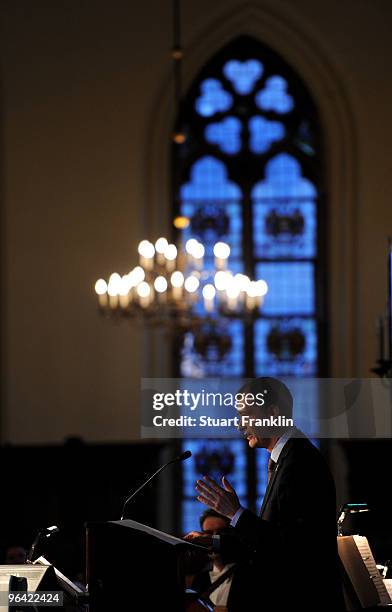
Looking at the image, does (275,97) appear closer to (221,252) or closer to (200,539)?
(221,252)

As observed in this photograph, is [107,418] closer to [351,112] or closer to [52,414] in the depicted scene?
[52,414]

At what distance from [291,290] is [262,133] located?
4.90 feet

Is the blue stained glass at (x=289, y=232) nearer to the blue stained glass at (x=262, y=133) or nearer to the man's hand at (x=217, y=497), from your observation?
the blue stained glass at (x=262, y=133)

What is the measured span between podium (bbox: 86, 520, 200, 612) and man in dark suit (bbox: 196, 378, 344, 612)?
20 centimetres

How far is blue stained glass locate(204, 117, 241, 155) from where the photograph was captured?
32.4ft

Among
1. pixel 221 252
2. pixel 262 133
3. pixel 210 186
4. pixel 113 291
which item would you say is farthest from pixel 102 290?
pixel 262 133

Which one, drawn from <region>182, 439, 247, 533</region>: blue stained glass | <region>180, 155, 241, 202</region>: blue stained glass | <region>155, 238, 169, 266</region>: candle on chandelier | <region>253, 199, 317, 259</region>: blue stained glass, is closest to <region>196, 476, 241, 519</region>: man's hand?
<region>155, 238, 169, 266</region>: candle on chandelier

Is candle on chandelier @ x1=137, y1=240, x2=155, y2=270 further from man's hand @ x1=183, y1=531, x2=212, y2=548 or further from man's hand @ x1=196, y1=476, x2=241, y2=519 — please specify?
man's hand @ x1=196, y1=476, x2=241, y2=519

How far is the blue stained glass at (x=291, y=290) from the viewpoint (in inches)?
381

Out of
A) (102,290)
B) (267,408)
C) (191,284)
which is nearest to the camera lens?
(267,408)

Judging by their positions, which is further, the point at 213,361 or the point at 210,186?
the point at 210,186

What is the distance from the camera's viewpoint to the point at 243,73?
32.5 ft

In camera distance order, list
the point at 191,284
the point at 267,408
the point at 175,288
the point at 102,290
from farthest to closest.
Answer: the point at 102,290 → the point at 175,288 → the point at 191,284 → the point at 267,408

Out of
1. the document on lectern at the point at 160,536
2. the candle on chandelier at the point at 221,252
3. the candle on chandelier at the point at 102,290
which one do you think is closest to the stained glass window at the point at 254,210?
the candle on chandelier at the point at 102,290
